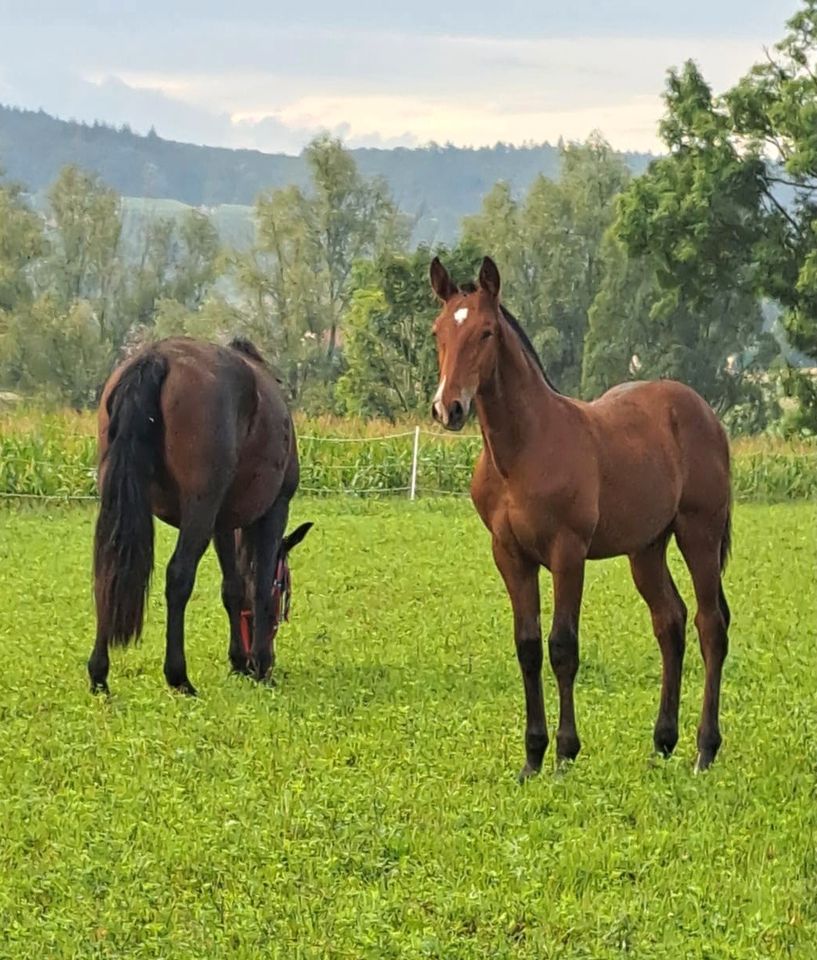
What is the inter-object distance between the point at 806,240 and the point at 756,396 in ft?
66.5

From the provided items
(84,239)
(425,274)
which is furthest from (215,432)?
(84,239)

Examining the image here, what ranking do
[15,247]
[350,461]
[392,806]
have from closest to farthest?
[392,806] → [350,461] → [15,247]

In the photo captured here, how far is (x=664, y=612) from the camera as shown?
22.4 feet

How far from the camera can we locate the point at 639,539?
6461 millimetres

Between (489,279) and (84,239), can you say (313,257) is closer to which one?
(84,239)

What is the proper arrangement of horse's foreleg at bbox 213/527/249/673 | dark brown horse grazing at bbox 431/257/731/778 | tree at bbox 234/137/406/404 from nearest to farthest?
dark brown horse grazing at bbox 431/257/731/778, horse's foreleg at bbox 213/527/249/673, tree at bbox 234/137/406/404

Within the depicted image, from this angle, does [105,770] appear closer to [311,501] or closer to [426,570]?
[426,570]

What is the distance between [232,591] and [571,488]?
3.47m

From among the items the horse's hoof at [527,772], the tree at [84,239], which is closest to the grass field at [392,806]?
the horse's hoof at [527,772]

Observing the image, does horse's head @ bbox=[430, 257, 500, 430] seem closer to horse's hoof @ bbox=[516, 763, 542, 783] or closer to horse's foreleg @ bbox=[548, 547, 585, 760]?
horse's foreleg @ bbox=[548, 547, 585, 760]

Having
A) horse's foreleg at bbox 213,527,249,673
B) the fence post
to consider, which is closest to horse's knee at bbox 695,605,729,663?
horse's foreleg at bbox 213,527,249,673

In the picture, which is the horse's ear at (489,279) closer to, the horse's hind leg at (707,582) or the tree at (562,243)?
the horse's hind leg at (707,582)

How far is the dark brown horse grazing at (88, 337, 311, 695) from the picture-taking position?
25.1 ft

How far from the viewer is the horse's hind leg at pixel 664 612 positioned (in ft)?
22.1
